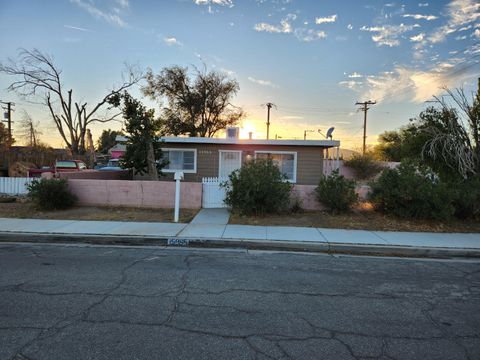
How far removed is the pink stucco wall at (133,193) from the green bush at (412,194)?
20.3ft

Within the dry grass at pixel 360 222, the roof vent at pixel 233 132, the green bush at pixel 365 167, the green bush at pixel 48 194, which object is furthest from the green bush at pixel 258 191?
the green bush at pixel 365 167

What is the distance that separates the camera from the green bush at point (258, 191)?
32.7 feet

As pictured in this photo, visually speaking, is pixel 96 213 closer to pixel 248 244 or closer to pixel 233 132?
pixel 248 244

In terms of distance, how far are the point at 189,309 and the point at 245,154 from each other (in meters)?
13.9

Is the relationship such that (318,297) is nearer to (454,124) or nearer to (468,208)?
(468,208)

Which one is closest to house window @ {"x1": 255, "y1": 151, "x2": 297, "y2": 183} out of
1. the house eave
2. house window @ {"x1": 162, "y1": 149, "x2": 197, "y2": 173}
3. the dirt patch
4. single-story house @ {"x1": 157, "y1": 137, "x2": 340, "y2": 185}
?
single-story house @ {"x1": 157, "y1": 137, "x2": 340, "y2": 185}

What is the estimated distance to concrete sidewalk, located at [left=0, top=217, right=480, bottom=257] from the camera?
7.12 metres

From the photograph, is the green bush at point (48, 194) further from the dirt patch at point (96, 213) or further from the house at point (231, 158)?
the house at point (231, 158)

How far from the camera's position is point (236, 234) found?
7871 mm

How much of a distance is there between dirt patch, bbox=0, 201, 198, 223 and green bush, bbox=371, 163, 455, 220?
6.08 metres

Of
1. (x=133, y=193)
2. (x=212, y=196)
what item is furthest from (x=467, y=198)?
(x=133, y=193)

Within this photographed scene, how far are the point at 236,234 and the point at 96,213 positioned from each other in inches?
201

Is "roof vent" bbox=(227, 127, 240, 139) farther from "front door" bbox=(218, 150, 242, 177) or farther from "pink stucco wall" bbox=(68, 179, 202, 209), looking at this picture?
"pink stucco wall" bbox=(68, 179, 202, 209)

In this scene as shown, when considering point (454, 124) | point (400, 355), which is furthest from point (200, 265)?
point (454, 124)
